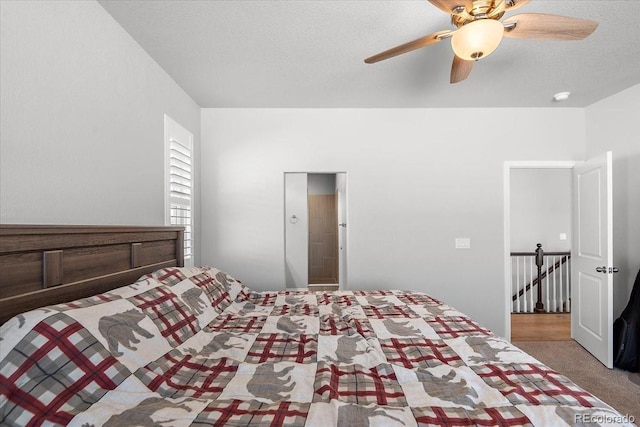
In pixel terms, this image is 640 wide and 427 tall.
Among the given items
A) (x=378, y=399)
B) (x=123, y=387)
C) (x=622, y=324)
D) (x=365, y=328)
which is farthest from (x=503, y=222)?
(x=123, y=387)

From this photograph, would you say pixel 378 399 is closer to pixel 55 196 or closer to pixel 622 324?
pixel 55 196

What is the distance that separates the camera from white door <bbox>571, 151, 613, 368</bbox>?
304 centimetres

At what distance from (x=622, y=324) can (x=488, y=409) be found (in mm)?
3024

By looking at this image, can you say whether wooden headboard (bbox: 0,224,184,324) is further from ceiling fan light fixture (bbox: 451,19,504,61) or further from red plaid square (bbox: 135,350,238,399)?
ceiling fan light fixture (bbox: 451,19,504,61)

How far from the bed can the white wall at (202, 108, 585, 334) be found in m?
1.87

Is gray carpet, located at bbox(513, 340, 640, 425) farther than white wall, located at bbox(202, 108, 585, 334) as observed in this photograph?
No

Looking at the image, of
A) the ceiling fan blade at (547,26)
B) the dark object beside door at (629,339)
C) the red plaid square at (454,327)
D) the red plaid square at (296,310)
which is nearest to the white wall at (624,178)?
the dark object beside door at (629,339)

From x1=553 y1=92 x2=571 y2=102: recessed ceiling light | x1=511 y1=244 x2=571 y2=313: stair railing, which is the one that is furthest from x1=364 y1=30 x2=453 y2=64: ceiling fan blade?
x1=511 y1=244 x2=571 y2=313: stair railing

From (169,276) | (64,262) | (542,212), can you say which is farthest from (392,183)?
(542,212)

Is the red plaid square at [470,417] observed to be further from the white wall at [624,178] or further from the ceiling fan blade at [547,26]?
the white wall at [624,178]

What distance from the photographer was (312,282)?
5512mm

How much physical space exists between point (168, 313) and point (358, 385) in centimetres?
94

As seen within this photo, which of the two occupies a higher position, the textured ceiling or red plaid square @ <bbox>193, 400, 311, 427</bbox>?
the textured ceiling

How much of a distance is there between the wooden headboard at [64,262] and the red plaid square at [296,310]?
2.77ft
